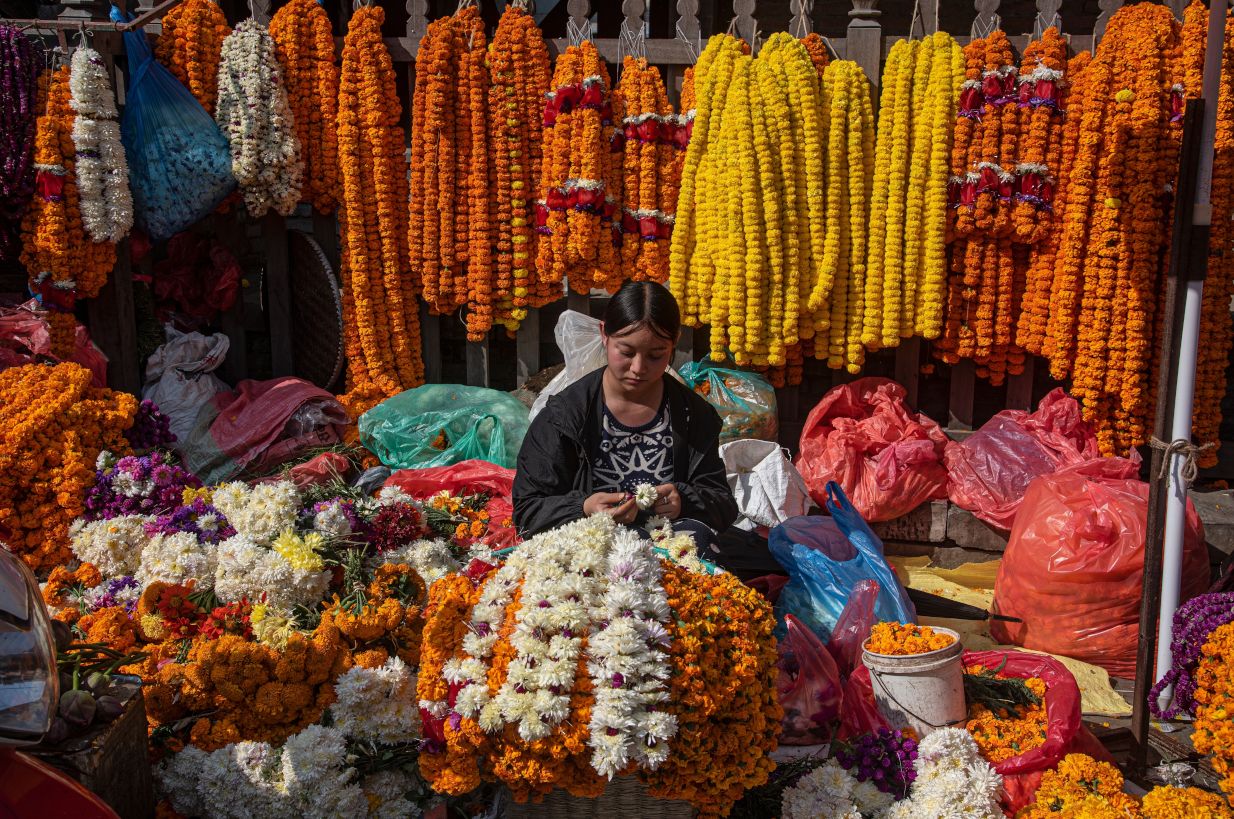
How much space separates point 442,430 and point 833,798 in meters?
2.94

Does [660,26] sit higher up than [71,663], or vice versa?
[660,26]

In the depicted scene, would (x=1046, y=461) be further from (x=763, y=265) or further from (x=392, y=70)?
(x=392, y=70)

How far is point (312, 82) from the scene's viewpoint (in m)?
4.64

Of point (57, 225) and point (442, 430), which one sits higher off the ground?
point (57, 225)

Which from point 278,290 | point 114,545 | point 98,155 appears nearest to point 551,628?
point 114,545

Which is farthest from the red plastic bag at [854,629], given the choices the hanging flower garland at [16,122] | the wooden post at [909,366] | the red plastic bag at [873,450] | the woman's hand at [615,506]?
the hanging flower garland at [16,122]

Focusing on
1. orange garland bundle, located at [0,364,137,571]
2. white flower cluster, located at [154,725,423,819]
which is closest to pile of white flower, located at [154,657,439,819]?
white flower cluster, located at [154,725,423,819]

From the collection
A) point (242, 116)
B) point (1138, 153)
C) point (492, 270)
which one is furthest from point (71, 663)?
point (1138, 153)

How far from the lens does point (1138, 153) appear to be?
3.97 meters

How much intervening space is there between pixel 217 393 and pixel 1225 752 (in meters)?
4.85

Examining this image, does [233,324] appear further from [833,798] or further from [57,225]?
[833,798]

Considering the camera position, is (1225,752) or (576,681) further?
(1225,752)

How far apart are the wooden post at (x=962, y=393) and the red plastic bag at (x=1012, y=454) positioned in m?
0.18

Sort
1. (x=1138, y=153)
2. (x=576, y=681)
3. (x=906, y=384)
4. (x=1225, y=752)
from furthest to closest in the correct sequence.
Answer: (x=906, y=384), (x=1138, y=153), (x=1225, y=752), (x=576, y=681)
